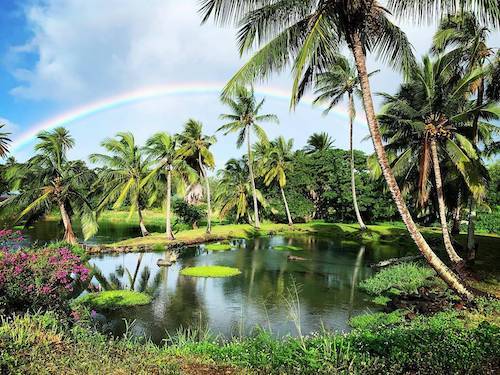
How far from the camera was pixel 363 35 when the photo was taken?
442 inches

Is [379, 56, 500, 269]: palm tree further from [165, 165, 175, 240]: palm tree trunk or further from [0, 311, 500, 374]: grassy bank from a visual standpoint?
[165, 165, 175, 240]: palm tree trunk

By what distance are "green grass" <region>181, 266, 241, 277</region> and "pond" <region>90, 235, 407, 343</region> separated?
0.48 meters

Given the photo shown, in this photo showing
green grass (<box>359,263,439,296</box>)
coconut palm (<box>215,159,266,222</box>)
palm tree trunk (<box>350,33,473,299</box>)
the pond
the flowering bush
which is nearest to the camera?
the flowering bush

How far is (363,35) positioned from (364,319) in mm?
8484

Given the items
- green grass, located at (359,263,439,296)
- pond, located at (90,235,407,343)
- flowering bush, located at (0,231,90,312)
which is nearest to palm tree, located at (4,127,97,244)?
pond, located at (90,235,407,343)

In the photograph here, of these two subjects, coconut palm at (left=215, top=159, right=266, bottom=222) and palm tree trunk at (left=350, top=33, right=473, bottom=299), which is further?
coconut palm at (left=215, top=159, right=266, bottom=222)

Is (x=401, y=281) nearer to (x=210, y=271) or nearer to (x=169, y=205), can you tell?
(x=210, y=271)

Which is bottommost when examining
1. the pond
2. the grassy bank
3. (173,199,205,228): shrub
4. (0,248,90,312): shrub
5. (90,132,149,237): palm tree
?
the pond

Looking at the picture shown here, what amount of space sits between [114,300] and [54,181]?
44.9 ft

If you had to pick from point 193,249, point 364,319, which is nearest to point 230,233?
point 193,249

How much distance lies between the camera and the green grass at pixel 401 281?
15586mm

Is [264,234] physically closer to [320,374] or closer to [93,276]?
[93,276]

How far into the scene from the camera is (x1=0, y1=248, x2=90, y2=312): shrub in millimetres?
8008

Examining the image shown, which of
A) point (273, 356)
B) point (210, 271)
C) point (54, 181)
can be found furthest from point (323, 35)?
point (54, 181)
